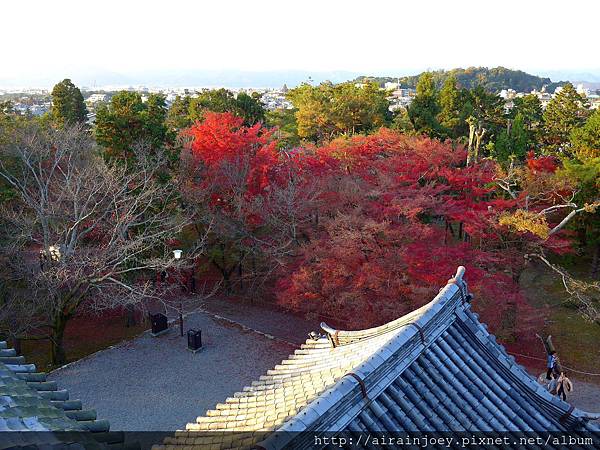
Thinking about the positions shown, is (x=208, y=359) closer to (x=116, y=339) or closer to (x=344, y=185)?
(x=116, y=339)

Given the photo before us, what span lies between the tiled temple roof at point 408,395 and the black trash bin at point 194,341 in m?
8.98

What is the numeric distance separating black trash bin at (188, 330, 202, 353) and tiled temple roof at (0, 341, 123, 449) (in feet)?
35.6

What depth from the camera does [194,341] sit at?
587 inches

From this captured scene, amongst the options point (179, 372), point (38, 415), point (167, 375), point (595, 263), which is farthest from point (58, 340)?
point (595, 263)

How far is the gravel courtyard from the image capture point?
11.9 m

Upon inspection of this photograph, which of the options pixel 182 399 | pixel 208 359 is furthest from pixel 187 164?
pixel 182 399

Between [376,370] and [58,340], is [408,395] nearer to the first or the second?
[376,370]

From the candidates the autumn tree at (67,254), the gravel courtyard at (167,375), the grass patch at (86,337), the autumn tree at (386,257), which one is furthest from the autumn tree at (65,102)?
the autumn tree at (386,257)

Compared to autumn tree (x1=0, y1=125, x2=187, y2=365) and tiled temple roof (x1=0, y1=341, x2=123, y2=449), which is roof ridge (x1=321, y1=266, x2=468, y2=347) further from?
autumn tree (x1=0, y1=125, x2=187, y2=365)

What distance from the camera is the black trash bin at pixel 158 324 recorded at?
16.0m

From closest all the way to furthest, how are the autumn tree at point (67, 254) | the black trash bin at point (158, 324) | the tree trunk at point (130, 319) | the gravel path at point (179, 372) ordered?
the gravel path at point (179, 372), the autumn tree at point (67, 254), the black trash bin at point (158, 324), the tree trunk at point (130, 319)

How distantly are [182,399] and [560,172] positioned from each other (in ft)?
53.2

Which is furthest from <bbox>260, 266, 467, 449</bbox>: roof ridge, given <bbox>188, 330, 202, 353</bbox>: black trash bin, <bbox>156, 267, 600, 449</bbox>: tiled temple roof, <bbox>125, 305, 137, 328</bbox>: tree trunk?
<bbox>125, 305, 137, 328</bbox>: tree trunk

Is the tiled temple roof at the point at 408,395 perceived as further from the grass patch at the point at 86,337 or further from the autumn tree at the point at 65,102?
the autumn tree at the point at 65,102
